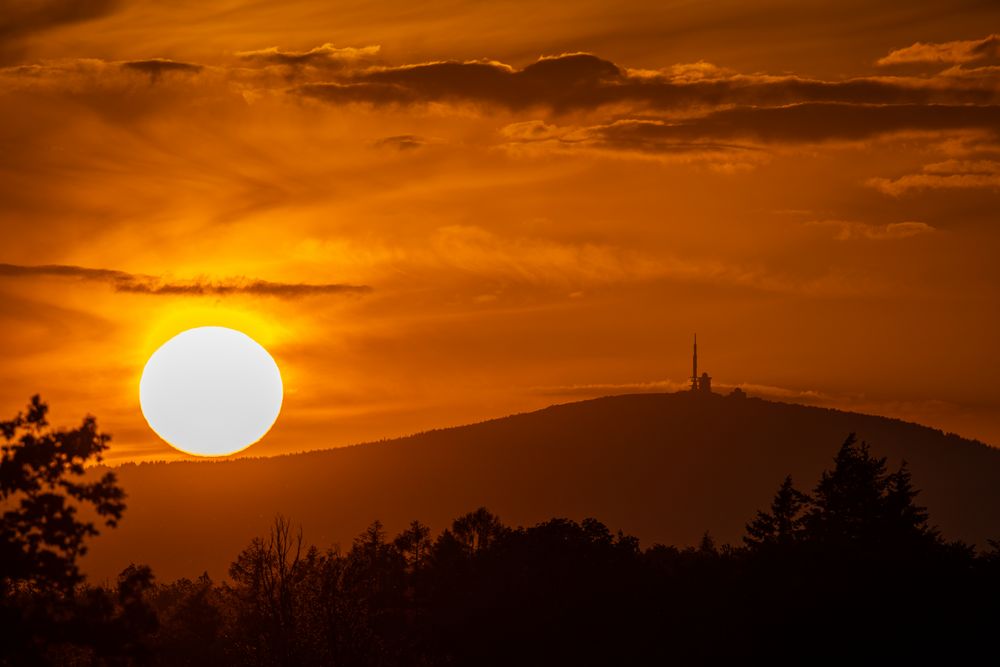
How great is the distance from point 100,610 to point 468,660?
176 ft

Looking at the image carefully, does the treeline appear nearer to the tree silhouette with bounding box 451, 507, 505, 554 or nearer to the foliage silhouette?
the tree silhouette with bounding box 451, 507, 505, 554

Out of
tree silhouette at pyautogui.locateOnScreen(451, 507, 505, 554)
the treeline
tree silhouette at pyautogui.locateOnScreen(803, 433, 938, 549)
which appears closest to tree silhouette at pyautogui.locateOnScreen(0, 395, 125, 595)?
the treeline

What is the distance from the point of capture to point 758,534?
14362cm

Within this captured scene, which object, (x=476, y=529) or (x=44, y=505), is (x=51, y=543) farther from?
(x=476, y=529)

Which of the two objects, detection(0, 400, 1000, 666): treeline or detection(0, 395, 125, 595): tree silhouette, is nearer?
detection(0, 395, 125, 595): tree silhouette

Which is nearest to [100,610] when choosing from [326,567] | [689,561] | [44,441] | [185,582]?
[44,441]

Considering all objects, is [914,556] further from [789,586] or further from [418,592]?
[418,592]

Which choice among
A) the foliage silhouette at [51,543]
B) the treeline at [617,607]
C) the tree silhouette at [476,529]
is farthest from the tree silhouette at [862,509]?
the foliage silhouette at [51,543]

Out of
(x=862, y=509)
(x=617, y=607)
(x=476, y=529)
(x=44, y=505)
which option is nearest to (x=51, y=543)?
(x=44, y=505)

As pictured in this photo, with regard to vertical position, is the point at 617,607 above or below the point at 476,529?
below

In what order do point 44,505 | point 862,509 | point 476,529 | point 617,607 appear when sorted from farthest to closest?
point 476,529 → point 862,509 → point 617,607 → point 44,505

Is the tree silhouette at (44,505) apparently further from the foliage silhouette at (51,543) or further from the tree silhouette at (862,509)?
the tree silhouette at (862,509)

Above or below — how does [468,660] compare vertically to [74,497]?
below

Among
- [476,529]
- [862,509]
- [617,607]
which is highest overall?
[862,509]
